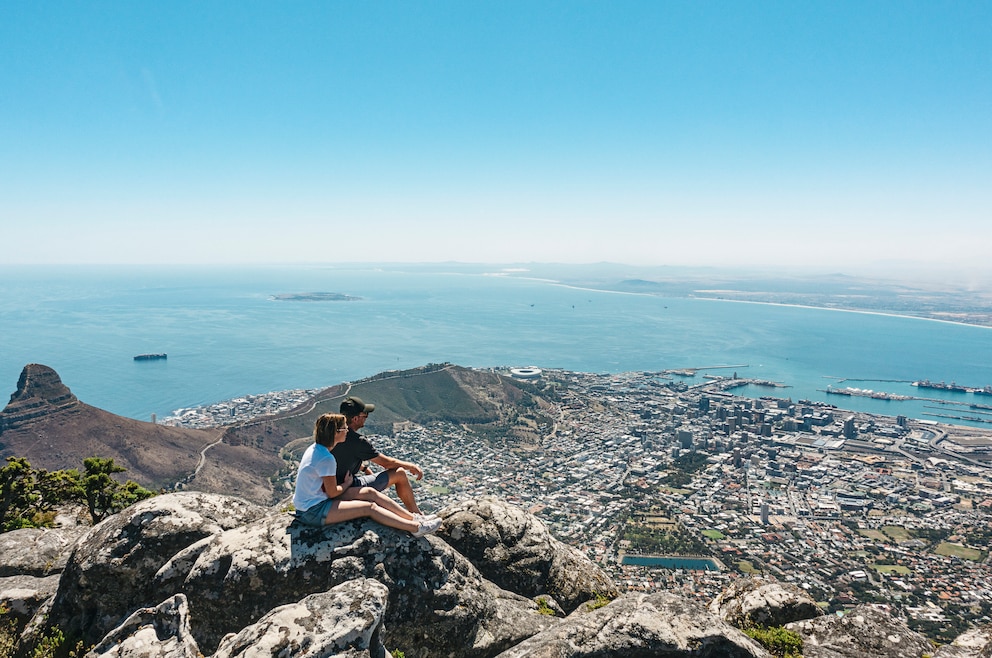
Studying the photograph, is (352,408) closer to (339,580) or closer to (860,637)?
(339,580)

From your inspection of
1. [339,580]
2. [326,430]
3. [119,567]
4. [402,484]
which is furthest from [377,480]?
[119,567]

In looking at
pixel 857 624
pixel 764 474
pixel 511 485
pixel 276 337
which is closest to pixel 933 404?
pixel 764 474

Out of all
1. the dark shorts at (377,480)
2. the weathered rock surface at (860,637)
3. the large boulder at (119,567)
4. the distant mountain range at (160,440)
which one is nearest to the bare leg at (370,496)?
the dark shorts at (377,480)

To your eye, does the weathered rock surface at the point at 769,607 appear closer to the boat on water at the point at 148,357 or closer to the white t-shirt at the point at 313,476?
the white t-shirt at the point at 313,476

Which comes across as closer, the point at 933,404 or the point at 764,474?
the point at 764,474

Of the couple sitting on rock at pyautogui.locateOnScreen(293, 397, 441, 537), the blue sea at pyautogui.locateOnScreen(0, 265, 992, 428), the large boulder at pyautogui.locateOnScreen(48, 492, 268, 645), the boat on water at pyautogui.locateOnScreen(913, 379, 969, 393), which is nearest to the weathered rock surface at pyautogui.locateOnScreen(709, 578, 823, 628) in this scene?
the couple sitting on rock at pyautogui.locateOnScreen(293, 397, 441, 537)

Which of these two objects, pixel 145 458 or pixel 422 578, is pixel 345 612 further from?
pixel 145 458

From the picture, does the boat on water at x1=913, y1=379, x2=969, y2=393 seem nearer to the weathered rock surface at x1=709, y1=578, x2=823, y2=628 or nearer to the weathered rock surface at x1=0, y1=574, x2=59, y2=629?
the weathered rock surface at x1=709, y1=578, x2=823, y2=628
